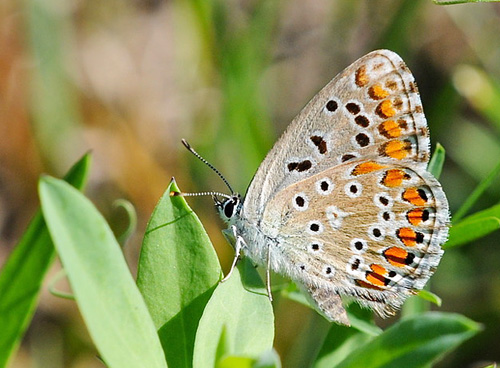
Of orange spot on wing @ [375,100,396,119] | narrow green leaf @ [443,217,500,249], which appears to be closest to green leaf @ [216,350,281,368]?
narrow green leaf @ [443,217,500,249]

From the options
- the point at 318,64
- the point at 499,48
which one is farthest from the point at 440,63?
the point at 318,64

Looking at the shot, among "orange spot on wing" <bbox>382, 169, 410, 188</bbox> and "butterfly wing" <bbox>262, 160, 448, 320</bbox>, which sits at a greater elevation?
"orange spot on wing" <bbox>382, 169, 410, 188</bbox>

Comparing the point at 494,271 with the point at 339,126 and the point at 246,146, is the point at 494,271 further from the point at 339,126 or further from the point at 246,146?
the point at 339,126

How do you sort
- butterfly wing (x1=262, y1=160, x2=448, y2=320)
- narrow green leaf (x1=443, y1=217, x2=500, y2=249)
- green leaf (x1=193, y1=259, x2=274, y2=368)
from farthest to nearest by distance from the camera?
butterfly wing (x1=262, y1=160, x2=448, y2=320)
narrow green leaf (x1=443, y1=217, x2=500, y2=249)
green leaf (x1=193, y1=259, x2=274, y2=368)

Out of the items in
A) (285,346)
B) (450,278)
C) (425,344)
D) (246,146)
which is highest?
(425,344)

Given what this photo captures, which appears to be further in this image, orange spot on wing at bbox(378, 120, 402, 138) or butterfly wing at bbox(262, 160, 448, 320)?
orange spot on wing at bbox(378, 120, 402, 138)

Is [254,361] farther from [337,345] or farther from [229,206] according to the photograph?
[229,206]

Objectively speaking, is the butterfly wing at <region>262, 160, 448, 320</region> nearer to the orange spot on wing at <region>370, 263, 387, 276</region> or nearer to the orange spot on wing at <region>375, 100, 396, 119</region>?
the orange spot on wing at <region>370, 263, 387, 276</region>

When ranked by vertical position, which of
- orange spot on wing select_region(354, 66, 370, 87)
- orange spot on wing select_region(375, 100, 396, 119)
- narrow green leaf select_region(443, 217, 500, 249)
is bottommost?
narrow green leaf select_region(443, 217, 500, 249)
